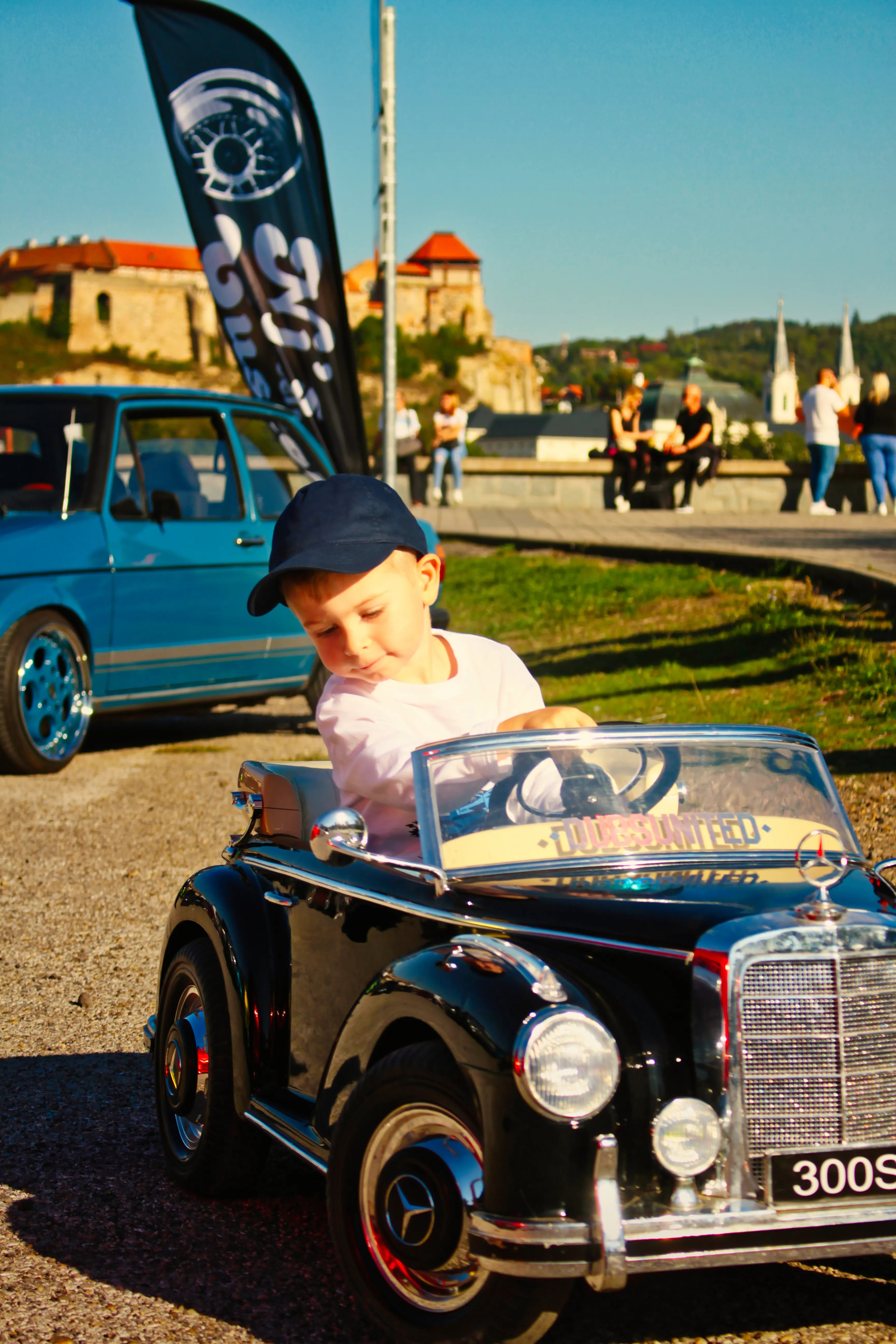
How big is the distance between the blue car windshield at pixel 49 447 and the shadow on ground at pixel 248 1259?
17.7ft

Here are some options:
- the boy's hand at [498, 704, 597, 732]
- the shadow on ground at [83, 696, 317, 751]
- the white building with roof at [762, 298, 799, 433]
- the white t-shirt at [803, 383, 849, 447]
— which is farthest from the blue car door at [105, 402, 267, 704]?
the white building with roof at [762, 298, 799, 433]

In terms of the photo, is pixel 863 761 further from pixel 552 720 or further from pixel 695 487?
pixel 695 487

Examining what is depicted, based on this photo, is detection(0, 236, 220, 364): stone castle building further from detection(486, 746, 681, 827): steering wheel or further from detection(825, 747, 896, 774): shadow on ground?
detection(486, 746, 681, 827): steering wheel

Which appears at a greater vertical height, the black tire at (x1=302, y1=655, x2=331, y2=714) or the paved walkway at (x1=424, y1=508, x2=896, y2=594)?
the paved walkway at (x1=424, y1=508, x2=896, y2=594)

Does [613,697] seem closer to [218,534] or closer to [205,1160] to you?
[218,534]

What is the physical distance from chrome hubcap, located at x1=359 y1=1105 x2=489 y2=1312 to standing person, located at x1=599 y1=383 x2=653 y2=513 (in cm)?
2044

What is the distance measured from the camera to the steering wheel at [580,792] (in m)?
2.74

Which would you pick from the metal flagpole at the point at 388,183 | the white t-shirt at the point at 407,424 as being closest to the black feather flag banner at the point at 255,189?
the metal flagpole at the point at 388,183

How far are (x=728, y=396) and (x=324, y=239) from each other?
539 feet

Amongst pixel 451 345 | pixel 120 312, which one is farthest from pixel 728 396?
pixel 120 312

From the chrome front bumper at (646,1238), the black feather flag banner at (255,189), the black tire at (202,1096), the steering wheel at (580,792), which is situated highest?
the black feather flag banner at (255,189)

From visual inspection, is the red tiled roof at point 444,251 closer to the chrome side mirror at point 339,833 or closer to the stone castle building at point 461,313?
the stone castle building at point 461,313

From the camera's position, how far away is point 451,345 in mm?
144125

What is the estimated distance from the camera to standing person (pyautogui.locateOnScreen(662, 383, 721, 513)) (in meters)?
21.8
